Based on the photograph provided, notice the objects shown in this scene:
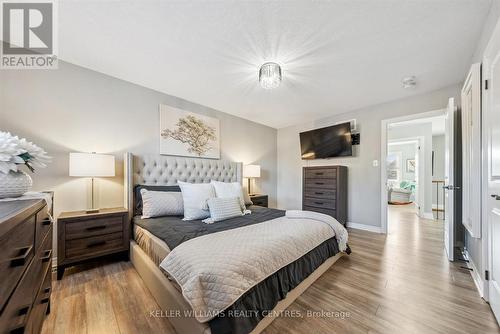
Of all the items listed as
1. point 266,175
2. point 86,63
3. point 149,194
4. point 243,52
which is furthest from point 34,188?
point 266,175

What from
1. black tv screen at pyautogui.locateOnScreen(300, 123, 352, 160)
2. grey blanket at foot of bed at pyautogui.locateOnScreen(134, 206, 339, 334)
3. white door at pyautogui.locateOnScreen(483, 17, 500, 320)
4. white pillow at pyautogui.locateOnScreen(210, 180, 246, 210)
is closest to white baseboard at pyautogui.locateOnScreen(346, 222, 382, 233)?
black tv screen at pyautogui.locateOnScreen(300, 123, 352, 160)

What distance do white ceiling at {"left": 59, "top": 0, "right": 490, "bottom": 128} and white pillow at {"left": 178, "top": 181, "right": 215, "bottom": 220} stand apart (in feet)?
4.83

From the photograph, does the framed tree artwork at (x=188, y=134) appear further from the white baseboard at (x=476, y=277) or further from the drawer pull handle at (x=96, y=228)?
the white baseboard at (x=476, y=277)

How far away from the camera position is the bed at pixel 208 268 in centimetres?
102

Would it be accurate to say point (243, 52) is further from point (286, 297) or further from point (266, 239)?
point (286, 297)

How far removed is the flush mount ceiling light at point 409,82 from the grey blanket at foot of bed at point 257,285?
234 cm

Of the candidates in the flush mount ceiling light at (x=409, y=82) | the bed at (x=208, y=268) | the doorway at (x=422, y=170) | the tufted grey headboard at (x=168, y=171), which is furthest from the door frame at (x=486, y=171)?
the tufted grey headboard at (x=168, y=171)

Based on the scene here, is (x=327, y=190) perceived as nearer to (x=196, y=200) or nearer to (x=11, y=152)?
(x=196, y=200)

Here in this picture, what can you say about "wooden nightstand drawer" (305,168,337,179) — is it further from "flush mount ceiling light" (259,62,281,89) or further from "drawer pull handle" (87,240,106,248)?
"drawer pull handle" (87,240,106,248)

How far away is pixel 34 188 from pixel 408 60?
433 centimetres

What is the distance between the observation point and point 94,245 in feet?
6.78

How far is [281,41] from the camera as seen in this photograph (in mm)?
1847

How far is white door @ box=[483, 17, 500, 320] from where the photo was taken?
130 cm

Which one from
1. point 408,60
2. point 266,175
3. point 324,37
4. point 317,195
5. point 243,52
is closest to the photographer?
point 324,37
